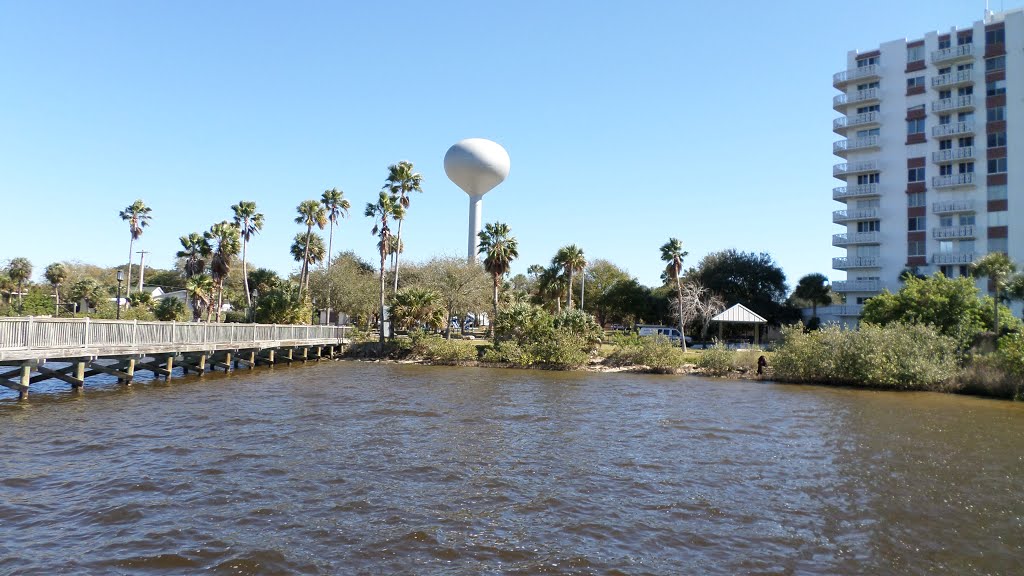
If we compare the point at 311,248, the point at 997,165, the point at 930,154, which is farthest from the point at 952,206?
the point at 311,248

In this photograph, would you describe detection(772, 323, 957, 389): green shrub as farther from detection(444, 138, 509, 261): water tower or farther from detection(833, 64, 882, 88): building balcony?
detection(444, 138, 509, 261): water tower

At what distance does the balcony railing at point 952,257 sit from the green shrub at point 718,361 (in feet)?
102

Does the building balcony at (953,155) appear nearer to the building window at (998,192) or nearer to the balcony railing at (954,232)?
the building window at (998,192)

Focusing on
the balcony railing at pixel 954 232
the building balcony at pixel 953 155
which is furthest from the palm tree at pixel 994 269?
the building balcony at pixel 953 155

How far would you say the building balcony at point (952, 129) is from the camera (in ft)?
184

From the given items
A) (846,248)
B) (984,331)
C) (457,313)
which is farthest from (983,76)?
(457,313)

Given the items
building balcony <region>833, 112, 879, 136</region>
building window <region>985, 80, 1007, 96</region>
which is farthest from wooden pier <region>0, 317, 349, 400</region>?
building window <region>985, 80, 1007, 96</region>

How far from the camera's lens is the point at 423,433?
17312mm

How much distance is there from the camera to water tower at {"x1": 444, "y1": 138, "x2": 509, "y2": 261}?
70.6 m

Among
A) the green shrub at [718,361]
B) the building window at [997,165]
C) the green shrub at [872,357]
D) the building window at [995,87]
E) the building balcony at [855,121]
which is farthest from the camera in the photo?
the building balcony at [855,121]

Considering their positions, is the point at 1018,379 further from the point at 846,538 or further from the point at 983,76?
the point at 983,76

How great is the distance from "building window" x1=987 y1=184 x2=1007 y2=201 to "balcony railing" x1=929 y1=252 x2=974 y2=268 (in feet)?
17.5

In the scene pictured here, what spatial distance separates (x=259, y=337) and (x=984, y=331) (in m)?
42.7

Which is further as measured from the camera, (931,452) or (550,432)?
(550,432)
